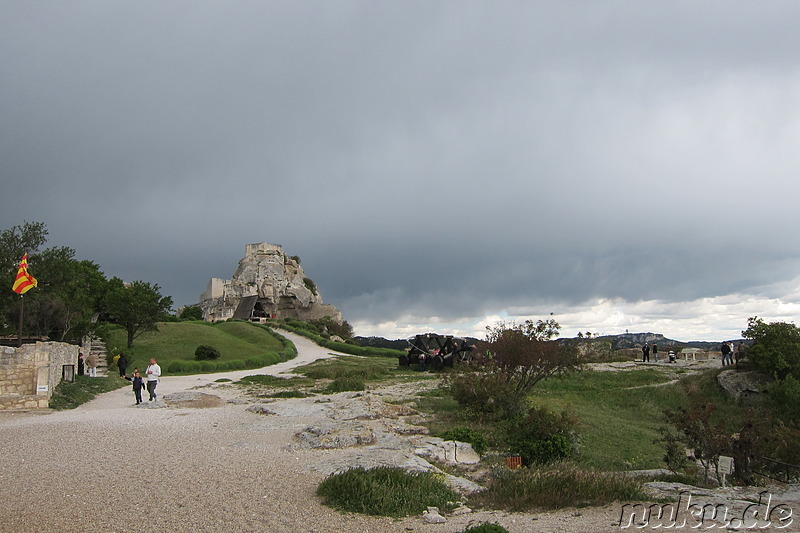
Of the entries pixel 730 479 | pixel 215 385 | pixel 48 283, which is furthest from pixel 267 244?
pixel 730 479

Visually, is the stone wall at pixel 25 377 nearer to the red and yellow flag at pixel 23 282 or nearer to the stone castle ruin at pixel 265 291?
the red and yellow flag at pixel 23 282

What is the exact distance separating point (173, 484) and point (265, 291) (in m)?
86.9

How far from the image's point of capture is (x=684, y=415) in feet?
36.7

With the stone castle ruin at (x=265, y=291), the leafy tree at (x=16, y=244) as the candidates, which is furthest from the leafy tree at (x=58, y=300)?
the stone castle ruin at (x=265, y=291)

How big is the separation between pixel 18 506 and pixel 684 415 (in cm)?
1190

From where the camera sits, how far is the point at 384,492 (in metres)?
7.33

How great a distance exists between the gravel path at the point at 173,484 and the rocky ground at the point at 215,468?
0.08 ft

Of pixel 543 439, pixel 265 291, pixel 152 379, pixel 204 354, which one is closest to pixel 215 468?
pixel 543 439

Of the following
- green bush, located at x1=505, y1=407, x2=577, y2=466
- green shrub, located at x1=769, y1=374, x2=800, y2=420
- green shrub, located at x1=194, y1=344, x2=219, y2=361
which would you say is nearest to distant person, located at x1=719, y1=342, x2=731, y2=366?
green shrub, located at x1=769, y1=374, x2=800, y2=420

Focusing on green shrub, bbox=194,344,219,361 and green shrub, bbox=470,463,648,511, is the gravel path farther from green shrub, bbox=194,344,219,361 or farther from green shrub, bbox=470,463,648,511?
green shrub, bbox=194,344,219,361

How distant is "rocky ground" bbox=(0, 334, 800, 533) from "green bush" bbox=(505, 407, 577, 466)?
1.38 meters

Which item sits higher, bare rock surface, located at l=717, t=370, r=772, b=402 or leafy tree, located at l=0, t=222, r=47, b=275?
leafy tree, located at l=0, t=222, r=47, b=275

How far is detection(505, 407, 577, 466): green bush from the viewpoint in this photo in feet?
35.9

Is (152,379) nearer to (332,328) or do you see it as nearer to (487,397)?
(487,397)
